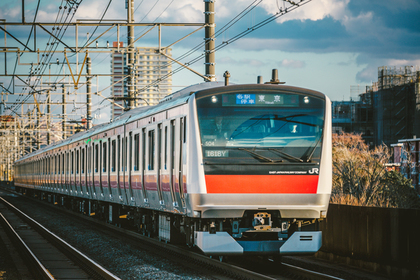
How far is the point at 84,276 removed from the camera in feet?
36.6

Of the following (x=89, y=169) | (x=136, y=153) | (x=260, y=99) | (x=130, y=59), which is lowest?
(x=89, y=169)

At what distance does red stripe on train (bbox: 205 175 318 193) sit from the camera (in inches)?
391

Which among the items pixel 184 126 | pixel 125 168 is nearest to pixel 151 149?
pixel 125 168

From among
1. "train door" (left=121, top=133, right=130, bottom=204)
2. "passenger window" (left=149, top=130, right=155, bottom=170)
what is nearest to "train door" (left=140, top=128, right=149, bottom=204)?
"passenger window" (left=149, top=130, right=155, bottom=170)

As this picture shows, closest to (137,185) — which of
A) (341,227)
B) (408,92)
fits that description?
(341,227)

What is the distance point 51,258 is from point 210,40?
7.42m

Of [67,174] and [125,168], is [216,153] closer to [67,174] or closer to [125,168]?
[125,168]

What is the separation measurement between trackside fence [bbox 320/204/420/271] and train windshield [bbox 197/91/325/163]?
64.7 inches

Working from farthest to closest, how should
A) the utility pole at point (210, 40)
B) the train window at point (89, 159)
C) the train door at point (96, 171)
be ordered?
the train window at point (89, 159) < the train door at point (96, 171) < the utility pole at point (210, 40)

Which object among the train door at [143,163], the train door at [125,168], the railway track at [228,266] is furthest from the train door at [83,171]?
the train door at [143,163]

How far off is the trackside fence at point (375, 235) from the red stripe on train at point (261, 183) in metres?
1.39

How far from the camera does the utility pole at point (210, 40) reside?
56.0 ft

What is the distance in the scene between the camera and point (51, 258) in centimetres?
1366

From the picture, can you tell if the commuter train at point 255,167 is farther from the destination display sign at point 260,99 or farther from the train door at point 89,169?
the train door at point 89,169
